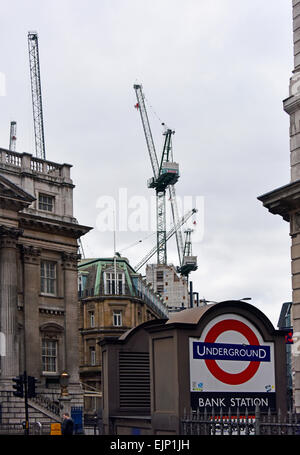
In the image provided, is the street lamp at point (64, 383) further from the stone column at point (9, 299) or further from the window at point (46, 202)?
the window at point (46, 202)

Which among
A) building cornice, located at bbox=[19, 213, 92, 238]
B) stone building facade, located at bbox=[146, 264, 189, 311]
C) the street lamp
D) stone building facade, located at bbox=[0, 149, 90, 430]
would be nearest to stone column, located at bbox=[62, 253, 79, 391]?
stone building facade, located at bbox=[0, 149, 90, 430]

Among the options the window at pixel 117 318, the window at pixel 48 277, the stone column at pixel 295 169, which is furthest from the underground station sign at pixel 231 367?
the window at pixel 117 318

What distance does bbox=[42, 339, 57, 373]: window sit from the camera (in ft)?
179

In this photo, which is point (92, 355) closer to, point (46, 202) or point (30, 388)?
point (46, 202)

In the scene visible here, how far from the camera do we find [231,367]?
18.3 m

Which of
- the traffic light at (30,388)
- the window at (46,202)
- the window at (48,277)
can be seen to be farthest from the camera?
the window at (46,202)

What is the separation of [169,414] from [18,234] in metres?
34.3

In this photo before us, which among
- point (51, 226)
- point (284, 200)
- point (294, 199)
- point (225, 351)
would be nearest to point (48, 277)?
point (51, 226)

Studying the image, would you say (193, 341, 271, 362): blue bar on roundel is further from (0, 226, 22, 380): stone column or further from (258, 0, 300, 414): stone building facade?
(0, 226, 22, 380): stone column

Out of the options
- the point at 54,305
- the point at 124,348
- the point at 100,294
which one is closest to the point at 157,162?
the point at 100,294

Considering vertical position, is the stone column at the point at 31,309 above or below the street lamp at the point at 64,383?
above

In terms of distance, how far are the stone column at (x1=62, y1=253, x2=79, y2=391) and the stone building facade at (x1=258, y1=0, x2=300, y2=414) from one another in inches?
1389

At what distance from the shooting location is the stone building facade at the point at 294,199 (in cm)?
2066

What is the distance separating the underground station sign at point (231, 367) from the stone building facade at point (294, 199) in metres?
2.11
